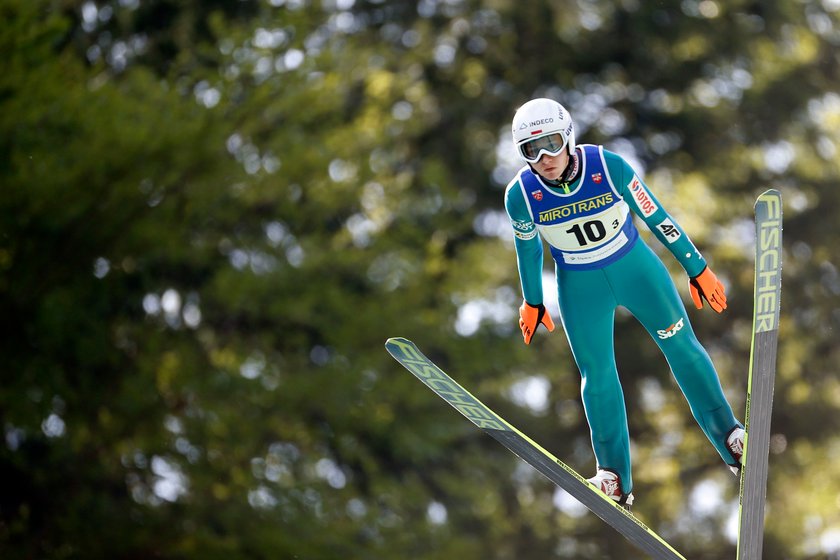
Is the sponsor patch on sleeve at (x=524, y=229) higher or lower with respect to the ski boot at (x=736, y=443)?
higher

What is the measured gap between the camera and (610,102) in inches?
794

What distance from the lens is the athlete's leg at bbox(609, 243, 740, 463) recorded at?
4.62 metres

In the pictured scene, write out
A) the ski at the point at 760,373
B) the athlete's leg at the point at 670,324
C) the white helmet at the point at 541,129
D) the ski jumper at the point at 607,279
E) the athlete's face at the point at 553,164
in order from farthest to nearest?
the athlete's leg at the point at 670,324 < the ski at the point at 760,373 < the ski jumper at the point at 607,279 < the athlete's face at the point at 553,164 < the white helmet at the point at 541,129

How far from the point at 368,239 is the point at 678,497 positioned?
6.68m

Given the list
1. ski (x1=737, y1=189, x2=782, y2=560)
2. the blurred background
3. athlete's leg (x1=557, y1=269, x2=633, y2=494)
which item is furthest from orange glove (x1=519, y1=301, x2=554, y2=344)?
the blurred background

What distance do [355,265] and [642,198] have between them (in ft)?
46.5

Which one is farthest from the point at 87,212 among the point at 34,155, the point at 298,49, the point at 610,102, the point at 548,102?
the point at 548,102

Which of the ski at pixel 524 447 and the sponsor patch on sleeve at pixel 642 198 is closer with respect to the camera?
the sponsor patch on sleeve at pixel 642 198

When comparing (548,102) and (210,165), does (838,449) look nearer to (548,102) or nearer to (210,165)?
(210,165)

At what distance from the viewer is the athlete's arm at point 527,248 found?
4.45 meters

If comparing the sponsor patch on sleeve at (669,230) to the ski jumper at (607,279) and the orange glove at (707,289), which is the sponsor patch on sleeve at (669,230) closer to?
the ski jumper at (607,279)

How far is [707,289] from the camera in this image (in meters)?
4.38

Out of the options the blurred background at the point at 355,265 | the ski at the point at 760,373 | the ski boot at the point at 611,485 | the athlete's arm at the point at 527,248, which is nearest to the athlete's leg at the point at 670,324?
the ski at the point at 760,373

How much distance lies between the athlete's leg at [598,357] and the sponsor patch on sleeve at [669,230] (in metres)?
0.29
